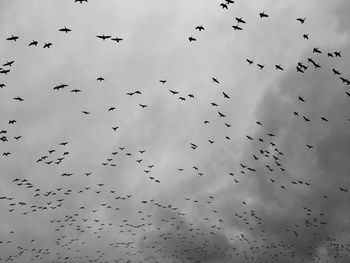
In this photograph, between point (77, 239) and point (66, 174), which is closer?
point (66, 174)

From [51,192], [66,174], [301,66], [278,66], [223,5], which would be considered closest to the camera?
[223,5]

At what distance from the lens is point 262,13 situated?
1588 inches

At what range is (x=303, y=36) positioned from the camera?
4166cm

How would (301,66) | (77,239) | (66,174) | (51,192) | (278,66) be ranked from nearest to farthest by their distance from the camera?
(301,66), (278,66), (66,174), (51,192), (77,239)

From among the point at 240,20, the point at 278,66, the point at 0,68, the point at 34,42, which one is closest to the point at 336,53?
the point at 278,66

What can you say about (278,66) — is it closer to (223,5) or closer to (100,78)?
(223,5)

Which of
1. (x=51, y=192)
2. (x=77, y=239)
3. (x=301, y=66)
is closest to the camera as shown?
(x=301, y=66)

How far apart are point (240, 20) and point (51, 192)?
53478mm

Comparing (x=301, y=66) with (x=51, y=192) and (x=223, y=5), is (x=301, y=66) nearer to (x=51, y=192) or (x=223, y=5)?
(x=223, y=5)

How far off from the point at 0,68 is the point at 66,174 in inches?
1062

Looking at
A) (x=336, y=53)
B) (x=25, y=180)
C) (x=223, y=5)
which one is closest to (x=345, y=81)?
(x=336, y=53)

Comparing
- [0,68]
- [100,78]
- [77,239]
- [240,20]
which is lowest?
[77,239]

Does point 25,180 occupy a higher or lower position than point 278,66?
lower

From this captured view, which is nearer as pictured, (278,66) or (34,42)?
(34,42)
